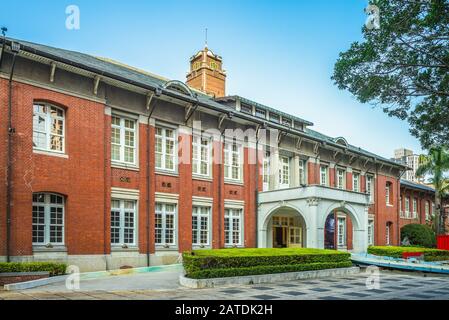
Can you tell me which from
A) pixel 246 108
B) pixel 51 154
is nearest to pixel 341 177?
pixel 246 108

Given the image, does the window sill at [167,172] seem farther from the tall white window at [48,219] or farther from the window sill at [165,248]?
the tall white window at [48,219]

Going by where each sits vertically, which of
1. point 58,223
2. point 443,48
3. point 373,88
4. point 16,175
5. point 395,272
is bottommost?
point 395,272

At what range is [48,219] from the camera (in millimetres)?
19328

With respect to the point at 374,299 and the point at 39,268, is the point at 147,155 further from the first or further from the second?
the point at 374,299

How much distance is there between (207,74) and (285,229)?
46.5 feet

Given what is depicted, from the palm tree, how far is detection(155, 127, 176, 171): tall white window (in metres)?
30.9

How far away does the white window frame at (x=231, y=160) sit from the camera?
2795cm

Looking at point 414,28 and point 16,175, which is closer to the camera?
point 414,28

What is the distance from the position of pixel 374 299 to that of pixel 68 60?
14.7 m

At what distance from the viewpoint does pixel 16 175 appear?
18250 millimetres

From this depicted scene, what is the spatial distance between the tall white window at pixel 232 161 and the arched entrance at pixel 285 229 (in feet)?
11.4

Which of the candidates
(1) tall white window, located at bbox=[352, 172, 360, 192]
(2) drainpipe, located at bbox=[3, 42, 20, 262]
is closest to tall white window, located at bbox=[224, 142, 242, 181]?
(2) drainpipe, located at bbox=[3, 42, 20, 262]
